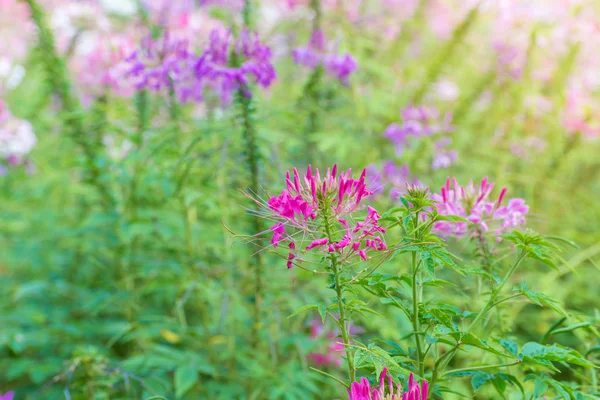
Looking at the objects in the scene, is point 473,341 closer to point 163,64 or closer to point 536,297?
point 536,297

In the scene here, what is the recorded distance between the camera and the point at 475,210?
36.8 inches

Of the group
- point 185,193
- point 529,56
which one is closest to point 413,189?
point 185,193

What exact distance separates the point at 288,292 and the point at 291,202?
1.07m

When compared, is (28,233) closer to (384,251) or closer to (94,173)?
(94,173)

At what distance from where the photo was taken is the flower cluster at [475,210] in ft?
3.02

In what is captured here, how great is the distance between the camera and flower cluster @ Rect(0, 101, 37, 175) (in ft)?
7.86

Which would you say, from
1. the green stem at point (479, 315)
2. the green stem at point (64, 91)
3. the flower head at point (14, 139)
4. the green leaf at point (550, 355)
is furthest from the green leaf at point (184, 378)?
the flower head at point (14, 139)

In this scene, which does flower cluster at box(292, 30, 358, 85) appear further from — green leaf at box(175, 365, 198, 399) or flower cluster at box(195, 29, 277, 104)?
green leaf at box(175, 365, 198, 399)

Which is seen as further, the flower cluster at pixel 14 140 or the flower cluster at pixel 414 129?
the flower cluster at pixel 14 140

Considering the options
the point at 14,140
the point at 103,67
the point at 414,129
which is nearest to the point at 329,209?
the point at 414,129

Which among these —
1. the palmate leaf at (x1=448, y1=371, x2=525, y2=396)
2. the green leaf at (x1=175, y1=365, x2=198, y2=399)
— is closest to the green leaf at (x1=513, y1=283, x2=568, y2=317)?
the palmate leaf at (x1=448, y1=371, x2=525, y2=396)

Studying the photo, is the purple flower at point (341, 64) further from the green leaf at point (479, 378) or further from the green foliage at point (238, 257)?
the green leaf at point (479, 378)

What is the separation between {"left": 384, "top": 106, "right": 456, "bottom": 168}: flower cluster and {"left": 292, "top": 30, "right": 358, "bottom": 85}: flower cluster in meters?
0.30

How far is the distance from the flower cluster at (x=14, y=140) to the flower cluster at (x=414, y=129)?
1.64 meters
